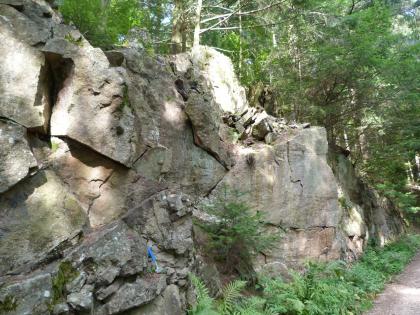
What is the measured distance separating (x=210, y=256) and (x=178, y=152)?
2.71 meters

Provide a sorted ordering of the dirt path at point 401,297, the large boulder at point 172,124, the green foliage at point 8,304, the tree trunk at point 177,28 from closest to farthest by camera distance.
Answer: the green foliage at point 8,304 → the dirt path at point 401,297 → the large boulder at point 172,124 → the tree trunk at point 177,28

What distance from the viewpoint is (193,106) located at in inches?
353

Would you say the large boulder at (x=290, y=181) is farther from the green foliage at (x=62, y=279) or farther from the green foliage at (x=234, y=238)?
the green foliage at (x=62, y=279)

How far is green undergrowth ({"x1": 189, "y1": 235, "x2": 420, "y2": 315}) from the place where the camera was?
18.6 feet

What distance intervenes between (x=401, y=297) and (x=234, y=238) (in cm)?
466

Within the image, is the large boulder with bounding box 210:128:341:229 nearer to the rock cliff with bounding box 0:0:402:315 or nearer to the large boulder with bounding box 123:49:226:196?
the large boulder with bounding box 123:49:226:196

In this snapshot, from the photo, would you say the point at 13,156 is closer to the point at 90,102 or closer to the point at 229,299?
the point at 90,102

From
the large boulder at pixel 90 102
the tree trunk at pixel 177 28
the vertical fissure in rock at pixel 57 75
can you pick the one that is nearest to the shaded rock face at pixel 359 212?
the tree trunk at pixel 177 28

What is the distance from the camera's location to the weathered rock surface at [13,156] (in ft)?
14.2

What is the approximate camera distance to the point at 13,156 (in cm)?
443

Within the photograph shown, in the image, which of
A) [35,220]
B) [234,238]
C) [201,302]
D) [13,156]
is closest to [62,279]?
[35,220]

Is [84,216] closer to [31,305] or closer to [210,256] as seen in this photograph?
[31,305]

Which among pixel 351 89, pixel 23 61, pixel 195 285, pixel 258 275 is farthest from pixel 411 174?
pixel 23 61

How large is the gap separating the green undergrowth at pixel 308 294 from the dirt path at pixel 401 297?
0.22 metres
